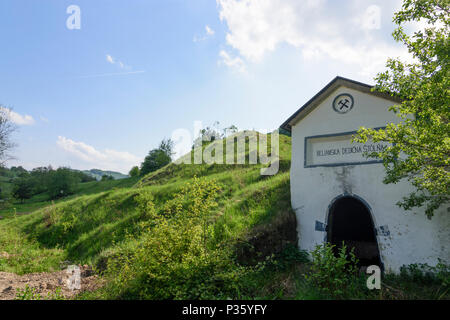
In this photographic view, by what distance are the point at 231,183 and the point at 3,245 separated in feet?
44.8

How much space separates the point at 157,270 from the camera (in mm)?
6555

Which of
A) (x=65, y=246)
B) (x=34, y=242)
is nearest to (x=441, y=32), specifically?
(x=65, y=246)

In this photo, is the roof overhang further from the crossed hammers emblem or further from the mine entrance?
the mine entrance

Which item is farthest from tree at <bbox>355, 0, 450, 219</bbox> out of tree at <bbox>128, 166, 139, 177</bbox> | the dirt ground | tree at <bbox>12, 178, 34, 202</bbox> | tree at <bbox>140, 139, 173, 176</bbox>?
tree at <bbox>12, 178, 34, 202</bbox>

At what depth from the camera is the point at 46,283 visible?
8547 millimetres

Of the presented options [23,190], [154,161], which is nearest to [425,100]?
[154,161]

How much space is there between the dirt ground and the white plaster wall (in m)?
8.01

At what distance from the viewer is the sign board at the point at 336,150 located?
8.93m

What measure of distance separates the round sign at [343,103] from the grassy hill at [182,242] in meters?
4.48

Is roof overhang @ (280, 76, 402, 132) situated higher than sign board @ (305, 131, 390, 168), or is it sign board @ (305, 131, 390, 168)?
roof overhang @ (280, 76, 402, 132)

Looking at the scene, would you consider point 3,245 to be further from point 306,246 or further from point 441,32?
point 441,32

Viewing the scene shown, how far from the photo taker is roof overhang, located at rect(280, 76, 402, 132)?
8.96m

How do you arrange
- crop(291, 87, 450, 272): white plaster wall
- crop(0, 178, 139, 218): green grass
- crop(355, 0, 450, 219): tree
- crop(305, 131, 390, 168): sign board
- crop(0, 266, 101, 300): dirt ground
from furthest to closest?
crop(0, 178, 139, 218): green grass, crop(305, 131, 390, 168): sign board, crop(0, 266, 101, 300): dirt ground, crop(291, 87, 450, 272): white plaster wall, crop(355, 0, 450, 219): tree
